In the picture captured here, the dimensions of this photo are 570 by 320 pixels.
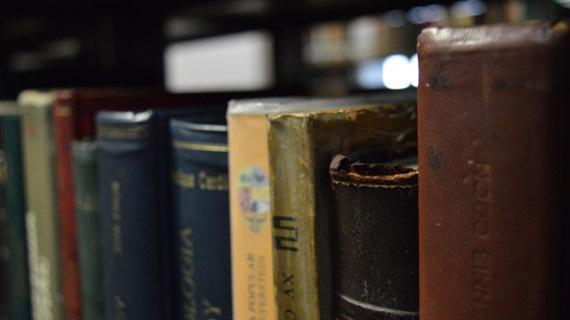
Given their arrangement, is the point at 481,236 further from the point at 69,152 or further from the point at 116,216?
the point at 69,152

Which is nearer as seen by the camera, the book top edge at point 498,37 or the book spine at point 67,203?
the book top edge at point 498,37

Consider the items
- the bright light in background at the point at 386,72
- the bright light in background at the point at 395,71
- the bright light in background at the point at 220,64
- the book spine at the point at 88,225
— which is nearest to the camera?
the book spine at the point at 88,225

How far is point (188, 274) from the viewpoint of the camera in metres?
0.60

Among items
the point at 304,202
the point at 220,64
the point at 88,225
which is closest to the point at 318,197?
the point at 304,202

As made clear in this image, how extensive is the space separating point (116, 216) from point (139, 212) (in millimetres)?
36

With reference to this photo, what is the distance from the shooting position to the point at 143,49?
122 cm

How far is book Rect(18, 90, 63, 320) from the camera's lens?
76 cm

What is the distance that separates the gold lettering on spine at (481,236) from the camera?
1.19 ft

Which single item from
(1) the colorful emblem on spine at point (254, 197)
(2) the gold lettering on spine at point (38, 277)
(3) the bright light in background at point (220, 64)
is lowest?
(2) the gold lettering on spine at point (38, 277)

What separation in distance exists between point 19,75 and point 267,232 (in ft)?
3.12

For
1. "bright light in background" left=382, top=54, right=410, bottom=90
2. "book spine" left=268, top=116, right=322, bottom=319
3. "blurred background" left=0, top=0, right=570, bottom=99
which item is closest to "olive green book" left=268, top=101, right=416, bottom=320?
"book spine" left=268, top=116, right=322, bottom=319

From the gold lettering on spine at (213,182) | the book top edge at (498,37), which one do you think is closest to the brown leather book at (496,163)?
the book top edge at (498,37)

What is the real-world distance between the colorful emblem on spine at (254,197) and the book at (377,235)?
0.08m

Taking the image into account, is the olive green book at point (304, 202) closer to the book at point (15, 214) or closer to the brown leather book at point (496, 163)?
the brown leather book at point (496, 163)
